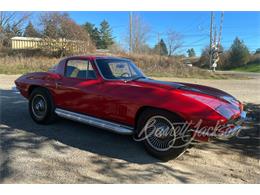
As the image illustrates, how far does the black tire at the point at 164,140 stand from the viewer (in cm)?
398

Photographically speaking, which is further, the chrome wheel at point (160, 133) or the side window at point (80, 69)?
the side window at point (80, 69)

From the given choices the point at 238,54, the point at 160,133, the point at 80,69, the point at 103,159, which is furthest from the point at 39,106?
the point at 238,54

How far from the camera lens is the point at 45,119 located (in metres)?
5.79

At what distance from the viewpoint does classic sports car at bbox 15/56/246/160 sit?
3.86 metres

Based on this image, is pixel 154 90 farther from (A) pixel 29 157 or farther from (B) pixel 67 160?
(A) pixel 29 157

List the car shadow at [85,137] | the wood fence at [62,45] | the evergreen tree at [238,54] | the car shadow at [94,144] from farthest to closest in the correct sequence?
the evergreen tree at [238,54] < the wood fence at [62,45] < the car shadow at [85,137] < the car shadow at [94,144]

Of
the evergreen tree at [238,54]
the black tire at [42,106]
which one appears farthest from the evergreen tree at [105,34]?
the black tire at [42,106]

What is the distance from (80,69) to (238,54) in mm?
50174

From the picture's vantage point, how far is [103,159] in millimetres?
4098

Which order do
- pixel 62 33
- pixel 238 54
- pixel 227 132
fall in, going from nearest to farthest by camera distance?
pixel 227 132, pixel 62 33, pixel 238 54

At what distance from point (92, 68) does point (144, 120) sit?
1.59m

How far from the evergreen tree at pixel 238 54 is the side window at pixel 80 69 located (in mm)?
48855

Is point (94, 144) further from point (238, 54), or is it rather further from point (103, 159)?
point (238, 54)

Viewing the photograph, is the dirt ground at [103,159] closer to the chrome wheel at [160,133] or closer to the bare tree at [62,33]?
the chrome wheel at [160,133]
